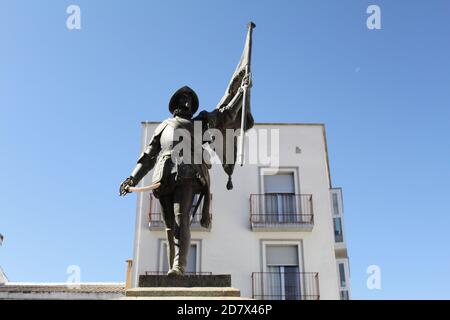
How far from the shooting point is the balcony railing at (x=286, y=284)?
19188 millimetres

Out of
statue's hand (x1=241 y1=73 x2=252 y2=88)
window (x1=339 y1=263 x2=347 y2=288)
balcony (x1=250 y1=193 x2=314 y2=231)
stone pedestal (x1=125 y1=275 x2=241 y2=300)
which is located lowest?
stone pedestal (x1=125 y1=275 x2=241 y2=300)

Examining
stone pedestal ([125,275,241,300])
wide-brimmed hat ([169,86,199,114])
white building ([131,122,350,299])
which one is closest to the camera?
stone pedestal ([125,275,241,300])

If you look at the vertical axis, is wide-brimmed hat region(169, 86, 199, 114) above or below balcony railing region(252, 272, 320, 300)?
above

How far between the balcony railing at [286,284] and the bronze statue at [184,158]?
1345 cm

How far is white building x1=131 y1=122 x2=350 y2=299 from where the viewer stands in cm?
1967

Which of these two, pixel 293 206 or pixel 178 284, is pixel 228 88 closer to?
pixel 178 284

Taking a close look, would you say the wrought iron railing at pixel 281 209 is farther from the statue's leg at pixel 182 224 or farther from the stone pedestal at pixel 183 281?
the stone pedestal at pixel 183 281

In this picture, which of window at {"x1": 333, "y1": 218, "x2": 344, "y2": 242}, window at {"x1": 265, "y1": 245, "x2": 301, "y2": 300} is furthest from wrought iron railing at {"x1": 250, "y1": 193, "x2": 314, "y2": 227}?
window at {"x1": 333, "y1": 218, "x2": 344, "y2": 242}

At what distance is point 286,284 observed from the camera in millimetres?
19500

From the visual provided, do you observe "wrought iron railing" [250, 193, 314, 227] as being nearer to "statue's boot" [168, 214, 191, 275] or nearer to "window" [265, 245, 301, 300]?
"window" [265, 245, 301, 300]

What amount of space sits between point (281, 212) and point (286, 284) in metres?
2.86

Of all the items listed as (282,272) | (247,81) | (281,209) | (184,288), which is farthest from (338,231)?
(184,288)

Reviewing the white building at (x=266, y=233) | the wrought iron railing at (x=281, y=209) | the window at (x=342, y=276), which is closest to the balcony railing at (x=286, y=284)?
the white building at (x=266, y=233)

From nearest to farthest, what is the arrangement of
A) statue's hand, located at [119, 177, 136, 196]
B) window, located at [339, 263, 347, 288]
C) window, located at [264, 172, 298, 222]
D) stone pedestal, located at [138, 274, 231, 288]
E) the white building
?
stone pedestal, located at [138, 274, 231, 288] < statue's hand, located at [119, 177, 136, 196] < the white building < window, located at [264, 172, 298, 222] < window, located at [339, 263, 347, 288]
